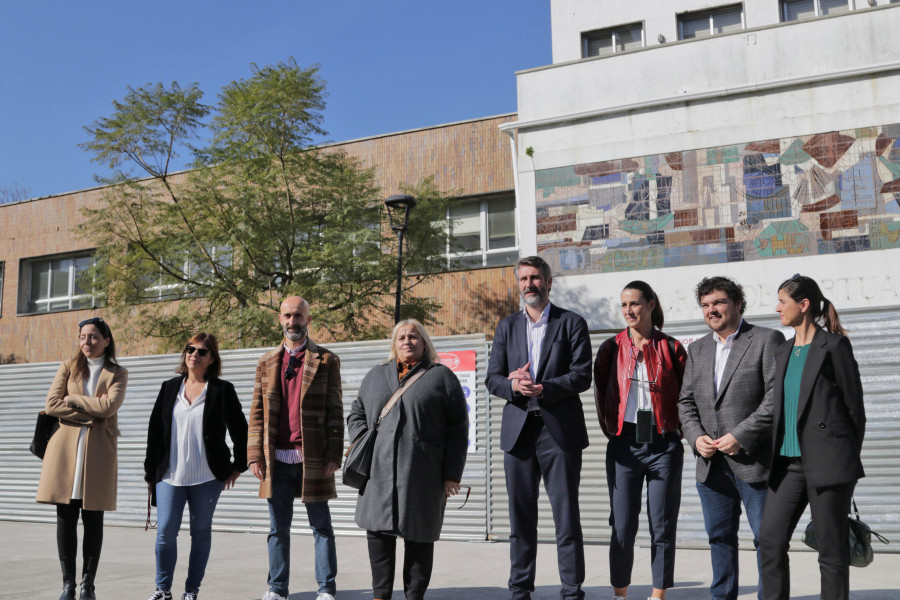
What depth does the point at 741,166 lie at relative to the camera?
13.8 metres

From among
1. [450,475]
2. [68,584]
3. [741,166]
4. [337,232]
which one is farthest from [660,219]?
[68,584]

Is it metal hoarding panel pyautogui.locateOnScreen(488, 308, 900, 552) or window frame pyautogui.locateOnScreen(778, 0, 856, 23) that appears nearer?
metal hoarding panel pyautogui.locateOnScreen(488, 308, 900, 552)

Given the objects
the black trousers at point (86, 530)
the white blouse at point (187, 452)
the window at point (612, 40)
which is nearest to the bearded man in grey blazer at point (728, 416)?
the white blouse at point (187, 452)

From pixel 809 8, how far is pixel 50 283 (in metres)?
23.5

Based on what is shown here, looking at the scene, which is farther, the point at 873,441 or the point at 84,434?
the point at 873,441

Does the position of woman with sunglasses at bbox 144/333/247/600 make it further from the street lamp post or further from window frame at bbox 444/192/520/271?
window frame at bbox 444/192/520/271

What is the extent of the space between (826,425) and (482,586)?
315cm

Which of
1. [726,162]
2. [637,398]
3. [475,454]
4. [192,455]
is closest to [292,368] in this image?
[192,455]

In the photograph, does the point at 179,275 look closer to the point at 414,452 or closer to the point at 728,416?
the point at 414,452

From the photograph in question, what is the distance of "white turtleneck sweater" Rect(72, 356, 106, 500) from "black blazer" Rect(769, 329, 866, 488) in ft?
15.0

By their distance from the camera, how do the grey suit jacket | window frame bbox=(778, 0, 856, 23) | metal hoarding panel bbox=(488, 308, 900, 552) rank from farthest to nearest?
window frame bbox=(778, 0, 856, 23) → metal hoarding panel bbox=(488, 308, 900, 552) → the grey suit jacket

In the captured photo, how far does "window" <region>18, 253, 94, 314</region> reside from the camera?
2747 centimetres

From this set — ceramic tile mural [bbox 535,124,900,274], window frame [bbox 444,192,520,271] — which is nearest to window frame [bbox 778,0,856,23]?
ceramic tile mural [bbox 535,124,900,274]

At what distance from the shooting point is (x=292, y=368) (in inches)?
242
